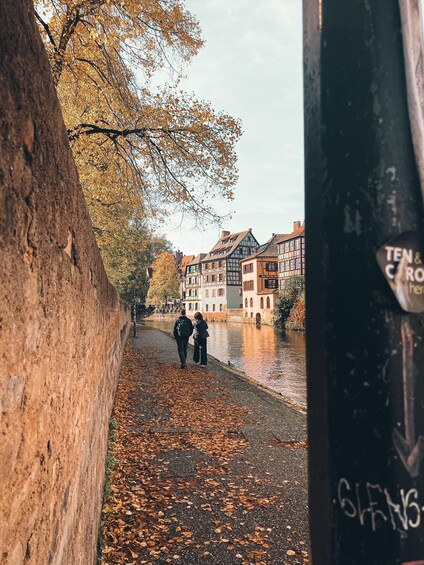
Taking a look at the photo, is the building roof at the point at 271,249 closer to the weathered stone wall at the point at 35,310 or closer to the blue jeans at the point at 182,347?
the blue jeans at the point at 182,347

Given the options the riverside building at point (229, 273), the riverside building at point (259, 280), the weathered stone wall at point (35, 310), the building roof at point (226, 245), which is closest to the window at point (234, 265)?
the riverside building at point (229, 273)

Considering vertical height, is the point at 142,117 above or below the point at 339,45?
above

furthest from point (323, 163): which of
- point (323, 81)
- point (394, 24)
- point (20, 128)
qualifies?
point (20, 128)

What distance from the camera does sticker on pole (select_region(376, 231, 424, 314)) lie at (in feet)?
2.72

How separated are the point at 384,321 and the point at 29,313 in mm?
1156

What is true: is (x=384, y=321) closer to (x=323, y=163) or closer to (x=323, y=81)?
(x=323, y=163)

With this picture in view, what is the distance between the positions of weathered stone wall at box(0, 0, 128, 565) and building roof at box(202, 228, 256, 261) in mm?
64227

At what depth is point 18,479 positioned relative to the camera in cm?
136

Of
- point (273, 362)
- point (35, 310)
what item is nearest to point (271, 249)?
point (273, 362)

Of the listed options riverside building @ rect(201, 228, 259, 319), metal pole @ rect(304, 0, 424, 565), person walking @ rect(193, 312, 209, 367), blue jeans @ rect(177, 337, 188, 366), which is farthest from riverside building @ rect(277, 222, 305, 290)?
metal pole @ rect(304, 0, 424, 565)

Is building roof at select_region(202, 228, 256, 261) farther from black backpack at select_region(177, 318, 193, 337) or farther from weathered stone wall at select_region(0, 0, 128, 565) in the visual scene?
weathered stone wall at select_region(0, 0, 128, 565)

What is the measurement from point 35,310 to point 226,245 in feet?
224

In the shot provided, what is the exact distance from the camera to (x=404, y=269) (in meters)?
0.84

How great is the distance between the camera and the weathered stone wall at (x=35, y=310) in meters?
1.25
